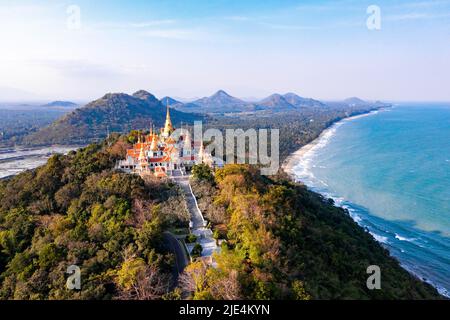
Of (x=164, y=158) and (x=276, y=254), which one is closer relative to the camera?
(x=276, y=254)

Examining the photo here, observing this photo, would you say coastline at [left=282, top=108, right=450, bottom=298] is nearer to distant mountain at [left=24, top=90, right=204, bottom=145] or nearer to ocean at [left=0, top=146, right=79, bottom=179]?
distant mountain at [left=24, top=90, right=204, bottom=145]

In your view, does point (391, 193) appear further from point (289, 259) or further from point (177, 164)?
point (289, 259)

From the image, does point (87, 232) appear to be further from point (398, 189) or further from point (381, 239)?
point (398, 189)

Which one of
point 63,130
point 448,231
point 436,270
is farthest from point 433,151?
point 63,130

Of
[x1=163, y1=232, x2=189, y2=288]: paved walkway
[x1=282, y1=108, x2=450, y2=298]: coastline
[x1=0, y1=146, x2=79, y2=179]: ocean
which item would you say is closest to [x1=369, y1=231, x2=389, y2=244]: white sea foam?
[x1=282, y1=108, x2=450, y2=298]: coastline

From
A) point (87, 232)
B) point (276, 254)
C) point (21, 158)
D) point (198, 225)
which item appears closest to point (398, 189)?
point (198, 225)
